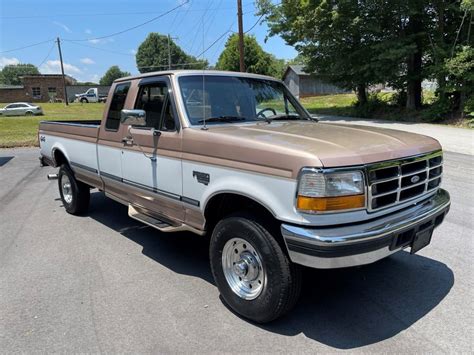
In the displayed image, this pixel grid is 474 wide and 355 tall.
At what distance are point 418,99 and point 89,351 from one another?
23.8 metres

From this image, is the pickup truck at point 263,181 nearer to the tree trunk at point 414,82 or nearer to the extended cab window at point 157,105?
the extended cab window at point 157,105

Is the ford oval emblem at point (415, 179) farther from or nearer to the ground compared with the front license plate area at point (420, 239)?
farther from the ground

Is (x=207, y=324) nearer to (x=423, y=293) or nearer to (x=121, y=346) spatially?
(x=121, y=346)

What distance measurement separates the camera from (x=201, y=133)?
12.1 feet

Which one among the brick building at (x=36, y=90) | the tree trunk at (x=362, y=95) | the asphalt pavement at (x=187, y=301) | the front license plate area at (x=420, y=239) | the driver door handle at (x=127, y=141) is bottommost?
the asphalt pavement at (x=187, y=301)

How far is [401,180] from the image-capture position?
320 cm

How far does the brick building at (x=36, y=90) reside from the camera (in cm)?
6531

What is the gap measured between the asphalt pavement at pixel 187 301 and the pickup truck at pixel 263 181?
1.07 feet

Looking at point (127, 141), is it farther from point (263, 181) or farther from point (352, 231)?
point (352, 231)

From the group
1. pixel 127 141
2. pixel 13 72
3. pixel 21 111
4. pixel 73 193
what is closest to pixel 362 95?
pixel 73 193

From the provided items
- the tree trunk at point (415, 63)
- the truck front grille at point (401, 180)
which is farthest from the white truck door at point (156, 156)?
the tree trunk at point (415, 63)

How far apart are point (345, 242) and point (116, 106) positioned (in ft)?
11.8

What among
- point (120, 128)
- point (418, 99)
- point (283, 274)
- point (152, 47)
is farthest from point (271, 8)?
point (152, 47)

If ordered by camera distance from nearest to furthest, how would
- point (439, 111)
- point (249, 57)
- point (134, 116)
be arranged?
point (134, 116) < point (439, 111) < point (249, 57)
